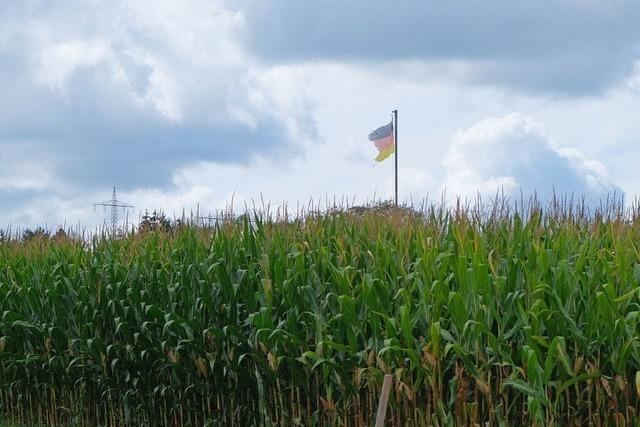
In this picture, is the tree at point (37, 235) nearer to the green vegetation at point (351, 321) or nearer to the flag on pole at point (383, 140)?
the green vegetation at point (351, 321)

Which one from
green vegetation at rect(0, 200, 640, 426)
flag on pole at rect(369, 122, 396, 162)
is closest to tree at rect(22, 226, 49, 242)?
green vegetation at rect(0, 200, 640, 426)

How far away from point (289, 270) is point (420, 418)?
181 cm

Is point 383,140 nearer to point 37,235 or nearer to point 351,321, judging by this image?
point 37,235

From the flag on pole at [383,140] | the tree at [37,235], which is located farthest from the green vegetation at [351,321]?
the flag on pole at [383,140]

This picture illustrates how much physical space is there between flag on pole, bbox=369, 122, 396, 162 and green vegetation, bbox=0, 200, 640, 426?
27157mm

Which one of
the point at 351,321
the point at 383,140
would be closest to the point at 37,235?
the point at 351,321

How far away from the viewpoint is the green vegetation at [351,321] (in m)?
6.80

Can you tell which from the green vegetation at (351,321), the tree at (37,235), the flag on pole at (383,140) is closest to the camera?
the green vegetation at (351,321)

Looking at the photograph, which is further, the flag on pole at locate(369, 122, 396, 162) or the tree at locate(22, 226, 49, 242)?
the flag on pole at locate(369, 122, 396, 162)

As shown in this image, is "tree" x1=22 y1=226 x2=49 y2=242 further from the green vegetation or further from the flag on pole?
the flag on pole

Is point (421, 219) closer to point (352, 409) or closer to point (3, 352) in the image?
point (352, 409)

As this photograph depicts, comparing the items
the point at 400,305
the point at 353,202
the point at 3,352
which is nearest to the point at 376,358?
the point at 400,305

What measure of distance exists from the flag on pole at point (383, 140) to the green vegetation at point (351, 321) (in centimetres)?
2716

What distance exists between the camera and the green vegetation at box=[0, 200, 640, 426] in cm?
680
